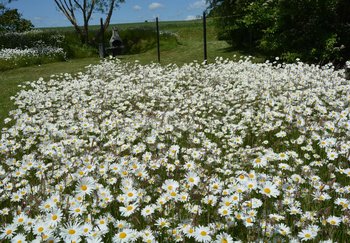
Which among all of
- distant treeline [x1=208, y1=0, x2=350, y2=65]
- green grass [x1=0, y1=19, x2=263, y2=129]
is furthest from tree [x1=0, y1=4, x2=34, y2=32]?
distant treeline [x1=208, y1=0, x2=350, y2=65]

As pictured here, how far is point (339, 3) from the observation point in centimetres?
1240

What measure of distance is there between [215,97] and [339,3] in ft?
25.2

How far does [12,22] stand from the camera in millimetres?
31953

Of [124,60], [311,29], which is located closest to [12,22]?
[124,60]

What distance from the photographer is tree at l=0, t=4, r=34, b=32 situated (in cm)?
3078

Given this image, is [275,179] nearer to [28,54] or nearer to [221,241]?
[221,241]

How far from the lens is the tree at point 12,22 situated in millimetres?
30781

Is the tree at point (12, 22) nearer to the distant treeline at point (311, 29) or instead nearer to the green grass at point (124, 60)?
the green grass at point (124, 60)

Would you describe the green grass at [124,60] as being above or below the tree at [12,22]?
below

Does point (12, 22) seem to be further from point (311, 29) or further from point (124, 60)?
point (311, 29)


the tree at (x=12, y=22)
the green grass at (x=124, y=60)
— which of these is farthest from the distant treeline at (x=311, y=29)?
the tree at (x=12, y=22)

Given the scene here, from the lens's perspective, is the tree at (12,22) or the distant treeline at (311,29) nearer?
the distant treeline at (311,29)

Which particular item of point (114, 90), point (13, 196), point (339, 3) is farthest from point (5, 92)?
point (339, 3)

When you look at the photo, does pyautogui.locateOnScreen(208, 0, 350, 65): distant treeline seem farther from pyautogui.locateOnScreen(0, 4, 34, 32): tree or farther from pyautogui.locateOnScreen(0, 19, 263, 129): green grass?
pyautogui.locateOnScreen(0, 4, 34, 32): tree
